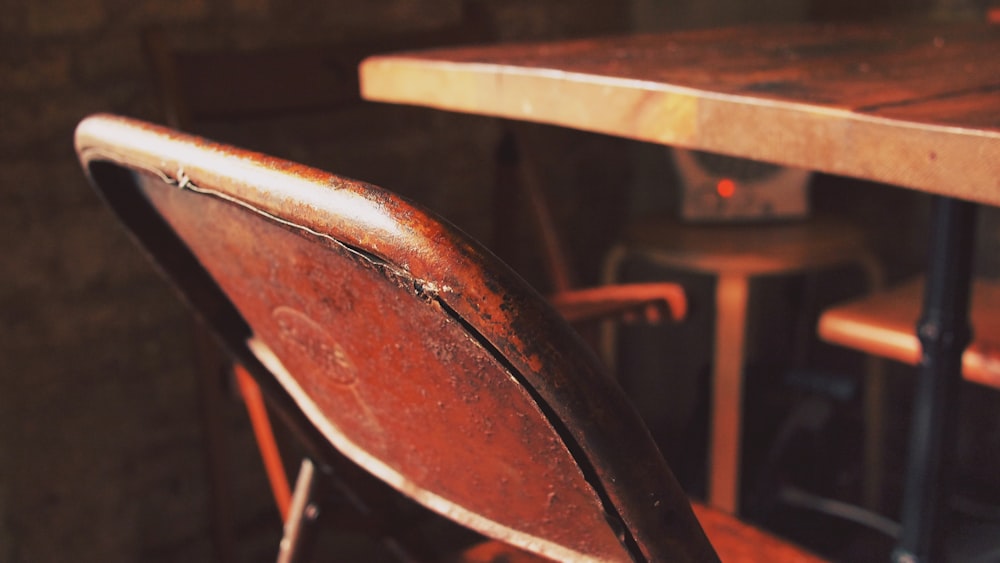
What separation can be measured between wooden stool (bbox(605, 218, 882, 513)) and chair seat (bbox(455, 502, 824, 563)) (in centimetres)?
79

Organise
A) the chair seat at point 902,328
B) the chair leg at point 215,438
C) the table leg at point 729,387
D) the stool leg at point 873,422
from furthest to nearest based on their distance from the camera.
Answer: the stool leg at point 873,422 → the table leg at point 729,387 → the chair leg at point 215,438 → the chair seat at point 902,328

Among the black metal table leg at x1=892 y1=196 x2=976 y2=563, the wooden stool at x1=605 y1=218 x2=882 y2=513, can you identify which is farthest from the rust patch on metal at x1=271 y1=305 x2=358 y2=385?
the wooden stool at x1=605 y1=218 x2=882 y2=513

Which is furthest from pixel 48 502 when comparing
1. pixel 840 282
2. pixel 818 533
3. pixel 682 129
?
pixel 840 282

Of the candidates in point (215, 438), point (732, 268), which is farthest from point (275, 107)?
point (732, 268)

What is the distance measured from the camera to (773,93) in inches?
30.8

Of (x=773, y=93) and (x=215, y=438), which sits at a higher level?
(x=773, y=93)

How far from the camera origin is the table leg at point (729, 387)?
169 centimetres

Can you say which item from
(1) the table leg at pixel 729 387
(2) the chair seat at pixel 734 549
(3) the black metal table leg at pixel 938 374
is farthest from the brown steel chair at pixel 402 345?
(1) the table leg at pixel 729 387

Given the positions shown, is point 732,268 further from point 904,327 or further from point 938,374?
point 938,374

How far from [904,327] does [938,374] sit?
0.22 meters

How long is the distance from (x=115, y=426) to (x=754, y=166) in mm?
1233

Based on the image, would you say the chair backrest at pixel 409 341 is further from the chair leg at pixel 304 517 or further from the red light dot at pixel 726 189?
the red light dot at pixel 726 189

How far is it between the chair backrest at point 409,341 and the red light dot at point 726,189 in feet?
4.35

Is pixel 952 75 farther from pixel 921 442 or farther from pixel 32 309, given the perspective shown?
pixel 32 309
